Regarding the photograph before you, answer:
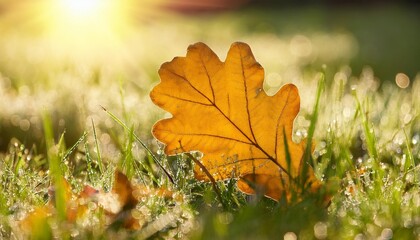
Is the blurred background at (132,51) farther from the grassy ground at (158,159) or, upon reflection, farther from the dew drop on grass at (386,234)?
the dew drop on grass at (386,234)

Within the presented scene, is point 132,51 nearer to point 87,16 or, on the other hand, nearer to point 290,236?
point 290,236

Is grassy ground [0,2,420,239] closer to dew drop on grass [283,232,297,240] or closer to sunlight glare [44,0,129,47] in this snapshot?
dew drop on grass [283,232,297,240]

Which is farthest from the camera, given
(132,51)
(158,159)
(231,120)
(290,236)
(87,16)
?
(87,16)

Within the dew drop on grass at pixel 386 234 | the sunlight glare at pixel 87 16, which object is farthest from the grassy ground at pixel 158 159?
the sunlight glare at pixel 87 16

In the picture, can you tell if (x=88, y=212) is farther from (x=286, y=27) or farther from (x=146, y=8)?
(x=146, y=8)

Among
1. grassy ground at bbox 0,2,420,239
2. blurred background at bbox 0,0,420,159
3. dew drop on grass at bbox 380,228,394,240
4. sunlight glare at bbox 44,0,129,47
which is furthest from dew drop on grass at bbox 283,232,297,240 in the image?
sunlight glare at bbox 44,0,129,47

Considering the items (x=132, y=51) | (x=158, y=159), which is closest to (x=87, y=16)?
(x=132, y=51)

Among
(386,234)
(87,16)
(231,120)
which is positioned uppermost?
(87,16)
